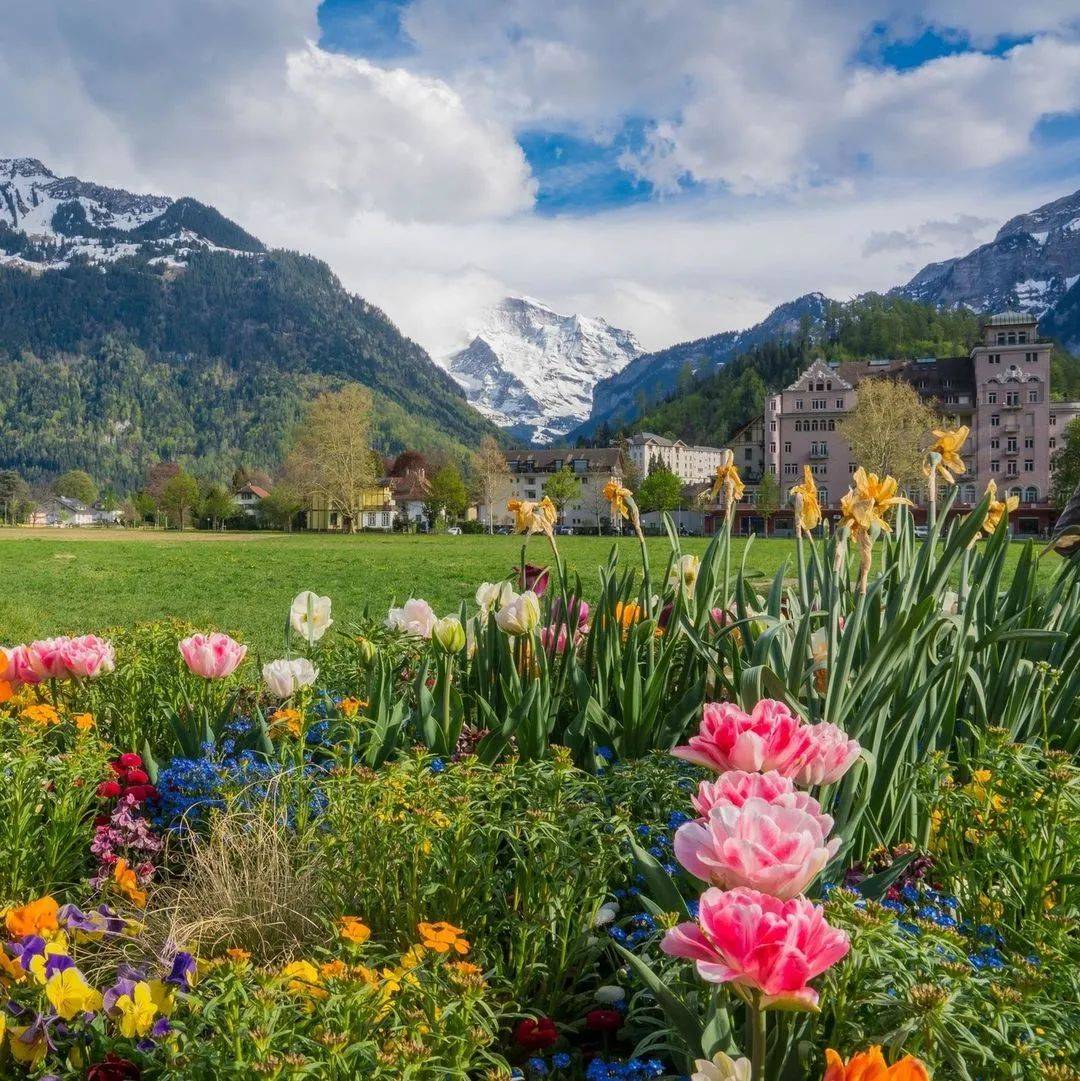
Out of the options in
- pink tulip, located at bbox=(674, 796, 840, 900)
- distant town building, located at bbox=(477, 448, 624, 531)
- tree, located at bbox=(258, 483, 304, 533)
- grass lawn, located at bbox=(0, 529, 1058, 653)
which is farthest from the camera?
distant town building, located at bbox=(477, 448, 624, 531)

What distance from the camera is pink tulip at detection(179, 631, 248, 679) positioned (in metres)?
3.22

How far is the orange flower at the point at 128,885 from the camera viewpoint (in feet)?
7.54

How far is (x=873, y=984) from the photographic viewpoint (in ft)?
4.71

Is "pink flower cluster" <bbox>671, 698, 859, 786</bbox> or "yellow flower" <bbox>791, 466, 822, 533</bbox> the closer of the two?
"pink flower cluster" <bbox>671, 698, 859, 786</bbox>

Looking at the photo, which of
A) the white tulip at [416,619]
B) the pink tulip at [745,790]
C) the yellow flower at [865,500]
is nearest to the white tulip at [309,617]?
the white tulip at [416,619]

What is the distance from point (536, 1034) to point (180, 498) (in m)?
105

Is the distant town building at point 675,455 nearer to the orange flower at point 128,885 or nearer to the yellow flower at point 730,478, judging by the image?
the yellow flower at point 730,478

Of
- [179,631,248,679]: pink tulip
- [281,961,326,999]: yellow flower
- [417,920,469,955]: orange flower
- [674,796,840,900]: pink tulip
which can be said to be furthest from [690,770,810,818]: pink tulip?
[179,631,248,679]: pink tulip

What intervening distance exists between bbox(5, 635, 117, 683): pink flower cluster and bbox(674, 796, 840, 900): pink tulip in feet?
8.98

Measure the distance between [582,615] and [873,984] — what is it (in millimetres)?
2789

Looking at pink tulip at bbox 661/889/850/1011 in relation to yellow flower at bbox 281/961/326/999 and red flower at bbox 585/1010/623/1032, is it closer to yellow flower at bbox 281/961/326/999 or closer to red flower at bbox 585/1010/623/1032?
yellow flower at bbox 281/961/326/999

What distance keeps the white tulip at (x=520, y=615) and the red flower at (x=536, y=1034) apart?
153 cm

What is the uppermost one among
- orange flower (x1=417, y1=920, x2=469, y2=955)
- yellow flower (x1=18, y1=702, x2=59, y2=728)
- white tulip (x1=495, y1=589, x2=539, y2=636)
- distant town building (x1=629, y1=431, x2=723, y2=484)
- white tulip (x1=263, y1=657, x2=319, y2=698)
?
distant town building (x1=629, y1=431, x2=723, y2=484)

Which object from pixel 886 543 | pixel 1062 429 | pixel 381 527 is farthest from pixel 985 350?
pixel 886 543
